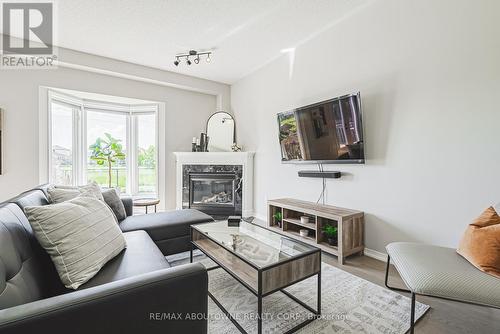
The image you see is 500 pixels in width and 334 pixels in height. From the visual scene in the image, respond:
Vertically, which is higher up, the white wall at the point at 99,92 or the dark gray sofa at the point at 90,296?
the white wall at the point at 99,92

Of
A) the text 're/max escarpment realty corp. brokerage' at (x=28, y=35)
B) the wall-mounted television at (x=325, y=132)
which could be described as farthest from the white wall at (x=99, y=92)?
the wall-mounted television at (x=325, y=132)

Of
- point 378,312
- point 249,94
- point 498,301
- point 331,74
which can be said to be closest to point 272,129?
point 249,94

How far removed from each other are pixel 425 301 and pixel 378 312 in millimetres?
409

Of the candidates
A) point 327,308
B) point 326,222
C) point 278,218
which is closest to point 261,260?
point 327,308

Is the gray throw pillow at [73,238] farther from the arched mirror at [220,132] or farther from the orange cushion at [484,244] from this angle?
the arched mirror at [220,132]

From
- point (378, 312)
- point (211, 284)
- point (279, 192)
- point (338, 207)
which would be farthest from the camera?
point (279, 192)

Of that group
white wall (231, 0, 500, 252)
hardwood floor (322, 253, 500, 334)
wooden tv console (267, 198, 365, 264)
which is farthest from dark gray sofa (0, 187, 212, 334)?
white wall (231, 0, 500, 252)

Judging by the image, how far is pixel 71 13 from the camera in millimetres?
2477

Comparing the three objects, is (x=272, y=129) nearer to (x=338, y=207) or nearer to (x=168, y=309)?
(x=338, y=207)

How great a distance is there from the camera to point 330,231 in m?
2.48

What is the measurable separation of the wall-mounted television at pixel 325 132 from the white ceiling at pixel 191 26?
0.93 metres

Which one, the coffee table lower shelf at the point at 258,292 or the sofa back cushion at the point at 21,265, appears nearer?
the sofa back cushion at the point at 21,265

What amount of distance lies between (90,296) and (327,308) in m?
1.41

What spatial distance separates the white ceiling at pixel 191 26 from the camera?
7.77ft
